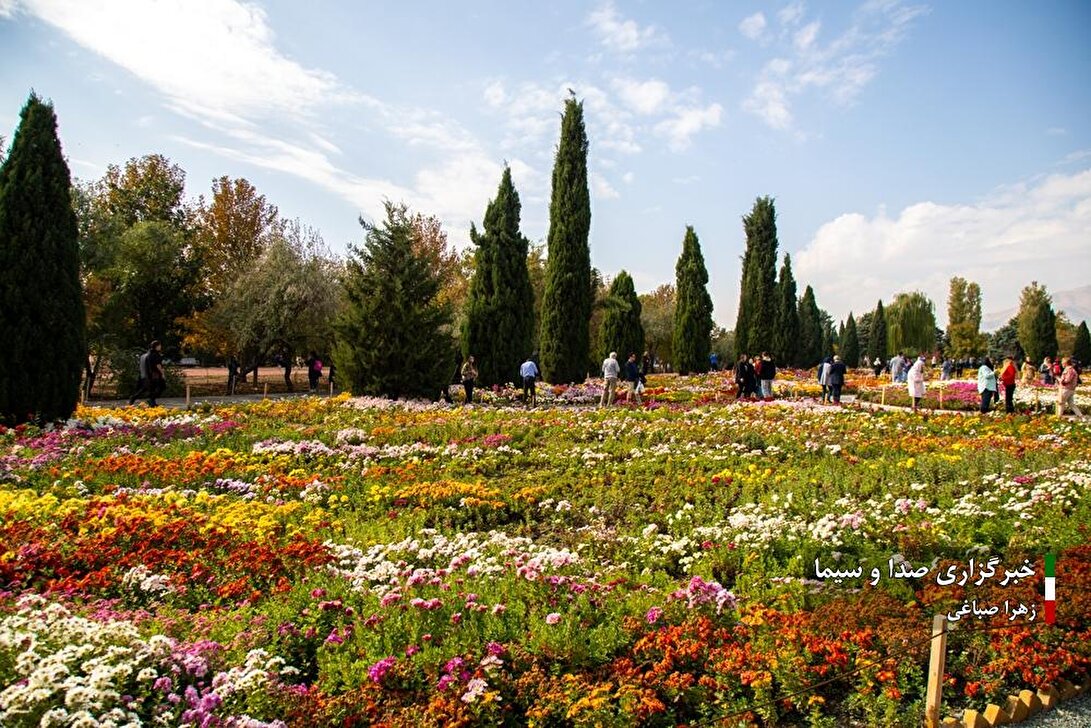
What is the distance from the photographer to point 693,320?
127 feet

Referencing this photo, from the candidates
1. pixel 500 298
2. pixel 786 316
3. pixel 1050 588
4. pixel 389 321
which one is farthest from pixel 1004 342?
pixel 1050 588

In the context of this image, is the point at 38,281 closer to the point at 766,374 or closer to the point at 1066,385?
the point at 766,374

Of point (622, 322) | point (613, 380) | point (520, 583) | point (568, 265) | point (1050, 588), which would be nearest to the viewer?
point (1050, 588)

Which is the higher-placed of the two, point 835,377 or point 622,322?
point 622,322

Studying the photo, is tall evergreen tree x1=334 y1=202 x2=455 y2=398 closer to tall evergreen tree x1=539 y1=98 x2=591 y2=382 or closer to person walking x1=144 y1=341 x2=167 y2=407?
person walking x1=144 y1=341 x2=167 y2=407

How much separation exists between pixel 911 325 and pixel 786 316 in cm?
2948

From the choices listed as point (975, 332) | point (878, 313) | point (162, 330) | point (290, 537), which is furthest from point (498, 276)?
point (975, 332)

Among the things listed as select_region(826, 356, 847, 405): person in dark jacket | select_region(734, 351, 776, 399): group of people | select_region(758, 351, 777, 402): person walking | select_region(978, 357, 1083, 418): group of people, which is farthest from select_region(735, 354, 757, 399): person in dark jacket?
select_region(978, 357, 1083, 418): group of people

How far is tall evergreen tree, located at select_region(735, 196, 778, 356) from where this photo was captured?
4106cm

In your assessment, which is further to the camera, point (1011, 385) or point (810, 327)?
point (810, 327)

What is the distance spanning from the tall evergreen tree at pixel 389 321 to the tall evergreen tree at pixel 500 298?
638cm

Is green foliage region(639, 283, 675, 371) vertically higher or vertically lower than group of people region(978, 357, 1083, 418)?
higher

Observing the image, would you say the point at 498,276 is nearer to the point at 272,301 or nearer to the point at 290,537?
the point at 272,301

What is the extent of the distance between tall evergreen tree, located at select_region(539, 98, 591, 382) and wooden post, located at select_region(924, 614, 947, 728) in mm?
25058
